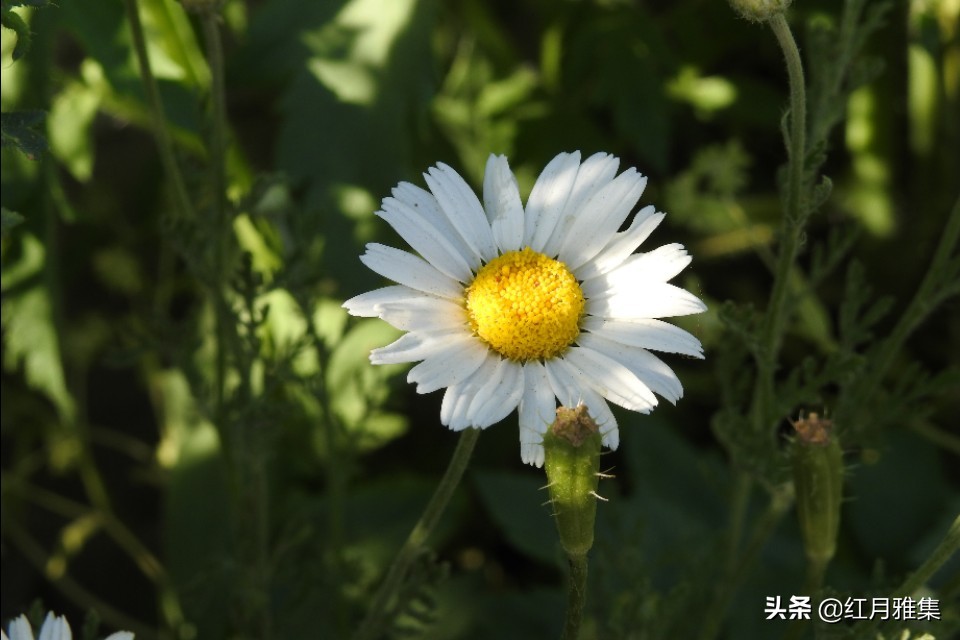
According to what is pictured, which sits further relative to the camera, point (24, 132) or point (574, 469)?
point (24, 132)

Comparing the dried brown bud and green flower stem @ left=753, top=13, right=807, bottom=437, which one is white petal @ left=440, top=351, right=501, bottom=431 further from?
green flower stem @ left=753, top=13, right=807, bottom=437

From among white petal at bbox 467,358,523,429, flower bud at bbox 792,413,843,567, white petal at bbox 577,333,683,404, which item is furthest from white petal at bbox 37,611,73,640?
flower bud at bbox 792,413,843,567

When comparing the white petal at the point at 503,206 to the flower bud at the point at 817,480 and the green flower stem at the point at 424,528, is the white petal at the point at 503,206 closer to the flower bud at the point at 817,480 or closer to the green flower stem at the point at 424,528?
Answer: the green flower stem at the point at 424,528

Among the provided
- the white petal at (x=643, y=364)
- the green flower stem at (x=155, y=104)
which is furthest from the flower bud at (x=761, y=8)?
the green flower stem at (x=155, y=104)

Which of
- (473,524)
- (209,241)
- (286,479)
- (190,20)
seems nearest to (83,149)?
(190,20)

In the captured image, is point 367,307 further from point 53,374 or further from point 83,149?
point 83,149

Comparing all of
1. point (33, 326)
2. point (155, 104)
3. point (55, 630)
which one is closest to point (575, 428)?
point (55, 630)

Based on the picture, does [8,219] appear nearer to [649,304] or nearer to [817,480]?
[649,304]
